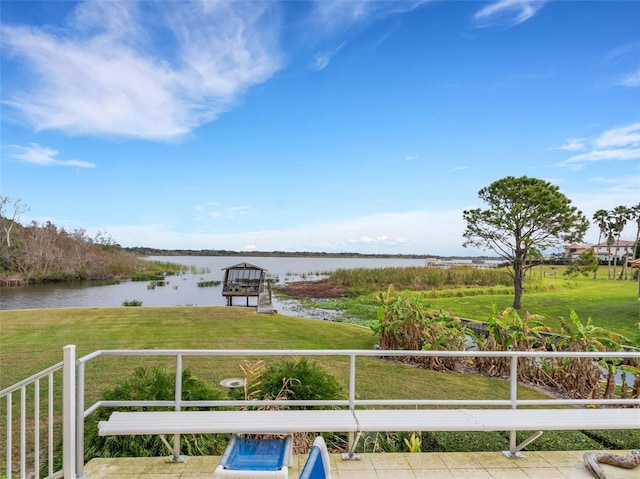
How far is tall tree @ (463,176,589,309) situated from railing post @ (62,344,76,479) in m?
17.4

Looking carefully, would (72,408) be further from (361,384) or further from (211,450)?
(361,384)

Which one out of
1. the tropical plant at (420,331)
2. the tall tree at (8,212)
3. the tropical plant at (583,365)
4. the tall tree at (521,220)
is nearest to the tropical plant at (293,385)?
the tropical plant at (420,331)

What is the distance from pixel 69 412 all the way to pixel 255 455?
4.01 feet

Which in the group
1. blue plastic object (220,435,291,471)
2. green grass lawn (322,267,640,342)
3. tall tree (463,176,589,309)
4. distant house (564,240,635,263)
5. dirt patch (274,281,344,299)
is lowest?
dirt patch (274,281,344,299)

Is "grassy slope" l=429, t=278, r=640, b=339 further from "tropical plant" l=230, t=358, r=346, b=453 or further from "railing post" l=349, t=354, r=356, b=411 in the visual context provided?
"railing post" l=349, t=354, r=356, b=411

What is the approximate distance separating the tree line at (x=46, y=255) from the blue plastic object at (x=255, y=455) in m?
35.0

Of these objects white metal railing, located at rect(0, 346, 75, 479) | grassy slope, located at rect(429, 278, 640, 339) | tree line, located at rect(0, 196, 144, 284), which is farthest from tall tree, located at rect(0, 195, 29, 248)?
grassy slope, located at rect(429, 278, 640, 339)

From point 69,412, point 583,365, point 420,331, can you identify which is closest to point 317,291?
point 420,331

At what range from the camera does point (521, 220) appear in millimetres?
17109

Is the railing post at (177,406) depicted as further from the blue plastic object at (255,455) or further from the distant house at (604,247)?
the distant house at (604,247)

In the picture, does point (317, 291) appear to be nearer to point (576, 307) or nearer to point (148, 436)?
point (576, 307)

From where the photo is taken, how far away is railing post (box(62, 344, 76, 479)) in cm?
244

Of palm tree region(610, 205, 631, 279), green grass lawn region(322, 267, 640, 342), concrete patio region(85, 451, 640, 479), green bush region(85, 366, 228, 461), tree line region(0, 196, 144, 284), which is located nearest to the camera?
concrete patio region(85, 451, 640, 479)

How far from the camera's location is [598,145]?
44.2ft
